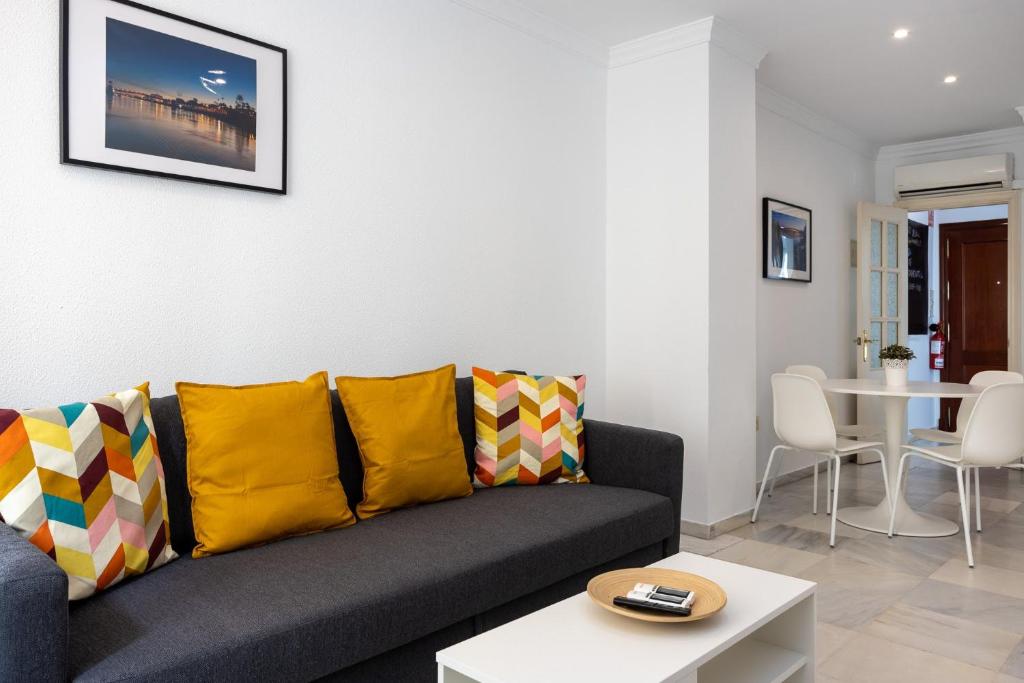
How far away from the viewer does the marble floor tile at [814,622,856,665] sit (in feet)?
8.08

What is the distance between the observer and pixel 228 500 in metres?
2.02

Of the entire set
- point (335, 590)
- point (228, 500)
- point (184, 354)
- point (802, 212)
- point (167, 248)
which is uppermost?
point (802, 212)

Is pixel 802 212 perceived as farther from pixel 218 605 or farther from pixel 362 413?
pixel 218 605

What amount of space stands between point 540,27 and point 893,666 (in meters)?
3.11

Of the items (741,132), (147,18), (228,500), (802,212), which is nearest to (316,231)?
(147,18)

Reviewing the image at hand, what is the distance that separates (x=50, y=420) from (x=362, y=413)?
0.92 m

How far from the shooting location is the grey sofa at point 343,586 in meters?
1.36

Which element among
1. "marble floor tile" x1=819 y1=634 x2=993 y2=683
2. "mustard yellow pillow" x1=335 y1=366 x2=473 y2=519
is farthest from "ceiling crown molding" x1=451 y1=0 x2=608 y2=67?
"marble floor tile" x1=819 y1=634 x2=993 y2=683

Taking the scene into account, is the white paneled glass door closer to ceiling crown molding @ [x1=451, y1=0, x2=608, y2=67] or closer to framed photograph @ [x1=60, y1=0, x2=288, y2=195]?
ceiling crown molding @ [x1=451, y1=0, x2=608, y2=67]

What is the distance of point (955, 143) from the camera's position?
6109 millimetres

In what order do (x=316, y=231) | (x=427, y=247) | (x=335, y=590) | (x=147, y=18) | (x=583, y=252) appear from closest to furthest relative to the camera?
(x=335, y=590)
(x=147, y=18)
(x=316, y=231)
(x=427, y=247)
(x=583, y=252)

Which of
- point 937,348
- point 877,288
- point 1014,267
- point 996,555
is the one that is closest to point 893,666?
point 996,555

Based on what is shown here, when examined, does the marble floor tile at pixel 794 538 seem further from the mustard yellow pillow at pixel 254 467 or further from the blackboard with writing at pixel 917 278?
the blackboard with writing at pixel 917 278

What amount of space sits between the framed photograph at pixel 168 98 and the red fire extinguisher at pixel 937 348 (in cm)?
740
